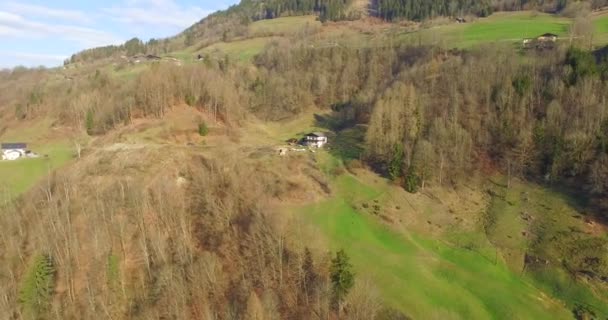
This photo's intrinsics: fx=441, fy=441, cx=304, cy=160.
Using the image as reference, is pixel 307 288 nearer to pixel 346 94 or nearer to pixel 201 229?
pixel 201 229

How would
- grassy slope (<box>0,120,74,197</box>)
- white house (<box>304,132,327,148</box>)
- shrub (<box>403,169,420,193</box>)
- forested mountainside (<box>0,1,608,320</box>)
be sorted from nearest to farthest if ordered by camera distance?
forested mountainside (<box>0,1,608,320</box>)
shrub (<box>403,169,420,193</box>)
grassy slope (<box>0,120,74,197</box>)
white house (<box>304,132,327,148</box>)

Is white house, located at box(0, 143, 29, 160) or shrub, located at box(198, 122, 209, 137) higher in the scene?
shrub, located at box(198, 122, 209, 137)

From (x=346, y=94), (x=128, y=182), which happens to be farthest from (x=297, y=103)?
(x=128, y=182)

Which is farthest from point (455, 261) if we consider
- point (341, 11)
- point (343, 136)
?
point (341, 11)

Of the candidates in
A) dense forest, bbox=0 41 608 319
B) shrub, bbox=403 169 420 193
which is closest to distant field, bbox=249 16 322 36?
dense forest, bbox=0 41 608 319

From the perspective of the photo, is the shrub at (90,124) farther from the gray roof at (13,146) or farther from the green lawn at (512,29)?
the green lawn at (512,29)

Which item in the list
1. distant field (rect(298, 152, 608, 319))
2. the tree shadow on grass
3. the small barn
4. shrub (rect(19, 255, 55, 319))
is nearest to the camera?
distant field (rect(298, 152, 608, 319))

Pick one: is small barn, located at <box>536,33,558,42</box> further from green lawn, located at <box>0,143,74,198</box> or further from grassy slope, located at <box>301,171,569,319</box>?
green lawn, located at <box>0,143,74,198</box>

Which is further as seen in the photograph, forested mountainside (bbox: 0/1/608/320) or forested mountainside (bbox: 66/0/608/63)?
forested mountainside (bbox: 66/0/608/63)
